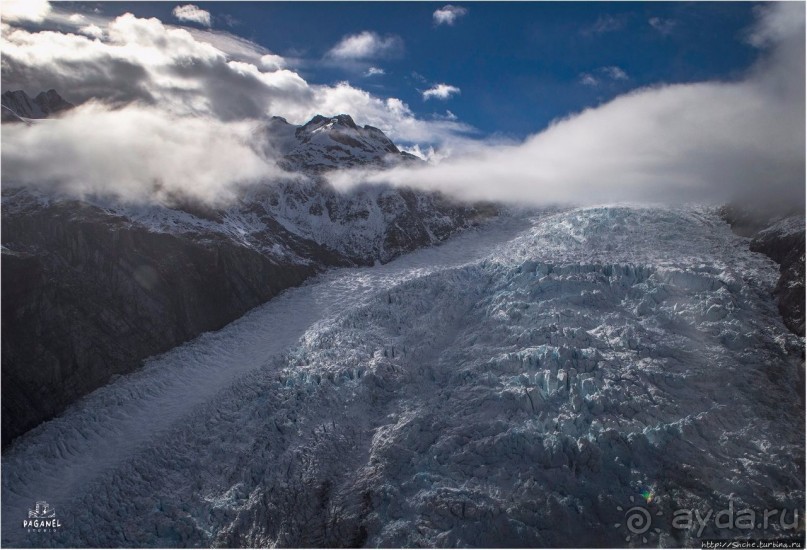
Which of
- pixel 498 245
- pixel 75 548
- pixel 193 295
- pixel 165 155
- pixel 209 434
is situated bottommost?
pixel 75 548

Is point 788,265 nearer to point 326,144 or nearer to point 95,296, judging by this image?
point 95,296

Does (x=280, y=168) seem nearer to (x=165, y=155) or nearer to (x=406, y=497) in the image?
(x=165, y=155)

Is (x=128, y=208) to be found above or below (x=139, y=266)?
above

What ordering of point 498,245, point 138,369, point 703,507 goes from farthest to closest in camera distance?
point 498,245 → point 138,369 → point 703,507

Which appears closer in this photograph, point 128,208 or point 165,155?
point 128,208

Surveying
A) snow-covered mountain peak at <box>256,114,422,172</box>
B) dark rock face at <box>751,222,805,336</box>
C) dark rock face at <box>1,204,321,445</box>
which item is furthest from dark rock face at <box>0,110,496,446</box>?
dark rock face at <box>751,222,805,336</box>

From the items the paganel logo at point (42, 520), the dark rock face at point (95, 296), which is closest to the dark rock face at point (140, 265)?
the dark rock face at point (95, 296)

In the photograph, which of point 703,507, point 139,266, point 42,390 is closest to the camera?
point 703,507

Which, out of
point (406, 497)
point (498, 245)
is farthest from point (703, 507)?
point (498, 245)
